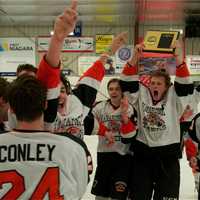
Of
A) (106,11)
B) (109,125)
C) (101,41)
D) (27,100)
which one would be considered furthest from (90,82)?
(101,41)

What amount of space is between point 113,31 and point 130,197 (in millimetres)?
9926

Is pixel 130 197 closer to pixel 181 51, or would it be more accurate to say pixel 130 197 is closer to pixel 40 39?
pixel 181 51

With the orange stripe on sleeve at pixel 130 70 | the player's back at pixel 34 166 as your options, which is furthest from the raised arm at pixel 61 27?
the orange stripe on sleeve at pixel 130 70

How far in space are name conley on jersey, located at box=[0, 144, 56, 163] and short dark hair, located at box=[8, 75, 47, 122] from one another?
9cm

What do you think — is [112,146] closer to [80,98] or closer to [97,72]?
[80,98]

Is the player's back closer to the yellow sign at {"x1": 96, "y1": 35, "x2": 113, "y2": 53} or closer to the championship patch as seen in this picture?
the championship patch

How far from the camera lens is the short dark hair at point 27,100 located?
137cm

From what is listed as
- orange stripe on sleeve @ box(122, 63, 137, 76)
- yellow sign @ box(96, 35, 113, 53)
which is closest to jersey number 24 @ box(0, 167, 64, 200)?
orange stripe on sleeve @ box(122, 63, 137, 76)

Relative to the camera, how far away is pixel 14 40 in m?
12.2

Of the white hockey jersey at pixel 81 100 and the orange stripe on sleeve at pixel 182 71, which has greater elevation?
the orange stripe on sleeve at pixel 182 71

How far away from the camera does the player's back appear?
1360mm

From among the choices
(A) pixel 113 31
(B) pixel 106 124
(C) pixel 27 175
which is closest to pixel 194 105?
(B) pixel 106 124

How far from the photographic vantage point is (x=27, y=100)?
4.49 ft

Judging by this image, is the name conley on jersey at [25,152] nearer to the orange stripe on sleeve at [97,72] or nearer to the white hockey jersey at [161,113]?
the orange stripe on sleeve at [97,72]
